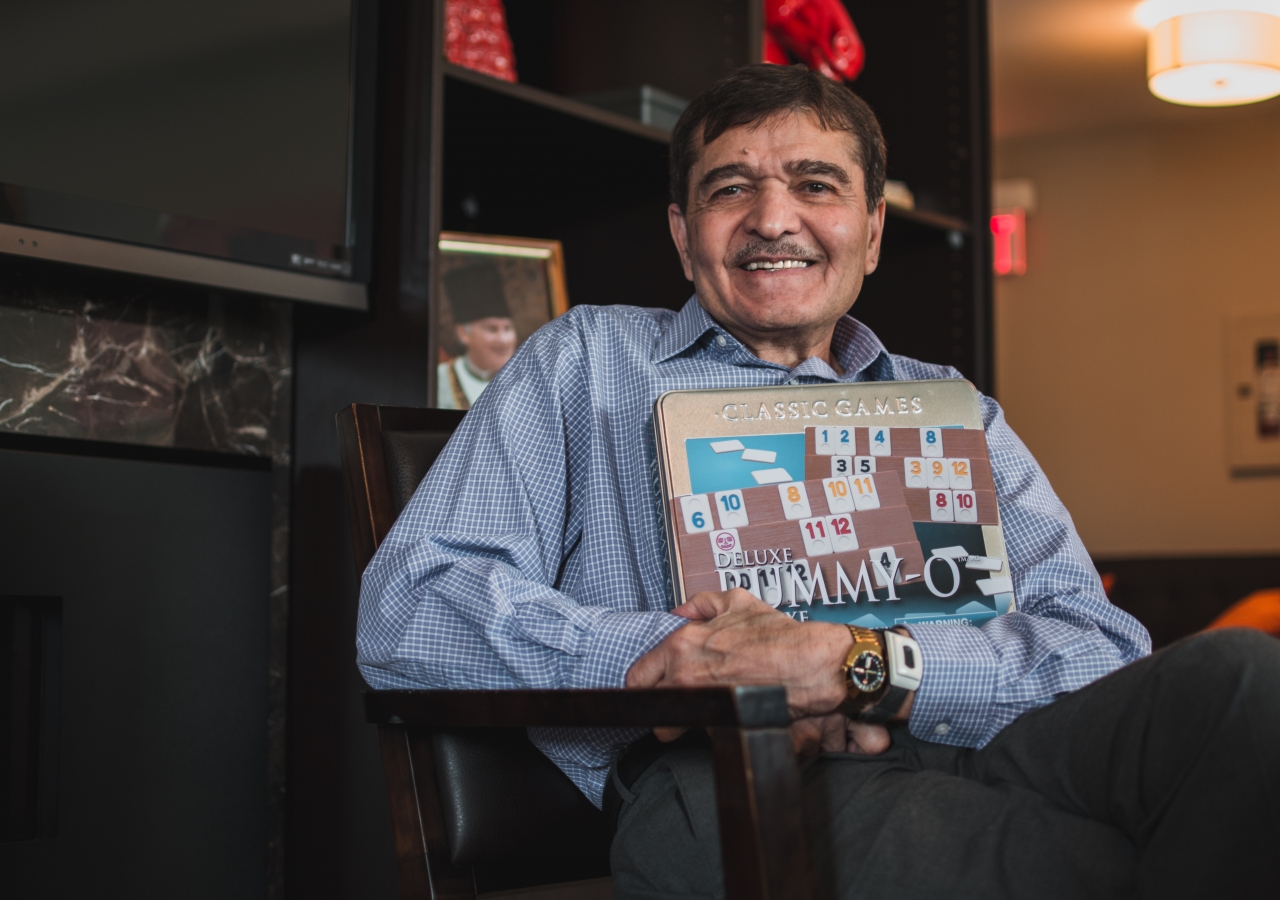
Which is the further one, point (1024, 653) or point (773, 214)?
point (773, 214)

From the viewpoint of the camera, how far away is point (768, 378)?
4.86ft

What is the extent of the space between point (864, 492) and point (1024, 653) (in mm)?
229

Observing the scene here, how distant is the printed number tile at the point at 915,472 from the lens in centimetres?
127

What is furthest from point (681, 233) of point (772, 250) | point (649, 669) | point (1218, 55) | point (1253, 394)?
point (1253, 394)

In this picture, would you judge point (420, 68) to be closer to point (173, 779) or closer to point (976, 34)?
point (173, 779)

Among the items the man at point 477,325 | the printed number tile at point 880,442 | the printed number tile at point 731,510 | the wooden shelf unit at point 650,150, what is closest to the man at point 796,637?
the printed number tile at point 731,510

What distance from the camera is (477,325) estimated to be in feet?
6.76

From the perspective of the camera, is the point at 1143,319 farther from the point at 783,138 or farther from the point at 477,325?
the point at 783,138

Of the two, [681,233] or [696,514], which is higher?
[681,233]

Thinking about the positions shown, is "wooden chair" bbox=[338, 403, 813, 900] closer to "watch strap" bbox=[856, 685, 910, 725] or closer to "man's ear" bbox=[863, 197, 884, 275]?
"watch strap" bbox=[856, 685, 910, 725]

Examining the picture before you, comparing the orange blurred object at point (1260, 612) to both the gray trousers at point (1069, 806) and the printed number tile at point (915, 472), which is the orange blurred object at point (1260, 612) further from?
the gray trousers at point (1069, 806)

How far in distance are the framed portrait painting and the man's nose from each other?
0.65 m

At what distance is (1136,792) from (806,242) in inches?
30.3

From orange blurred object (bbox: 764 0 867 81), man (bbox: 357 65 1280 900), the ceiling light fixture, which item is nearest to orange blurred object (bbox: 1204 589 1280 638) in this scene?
the ceiling light fixture
